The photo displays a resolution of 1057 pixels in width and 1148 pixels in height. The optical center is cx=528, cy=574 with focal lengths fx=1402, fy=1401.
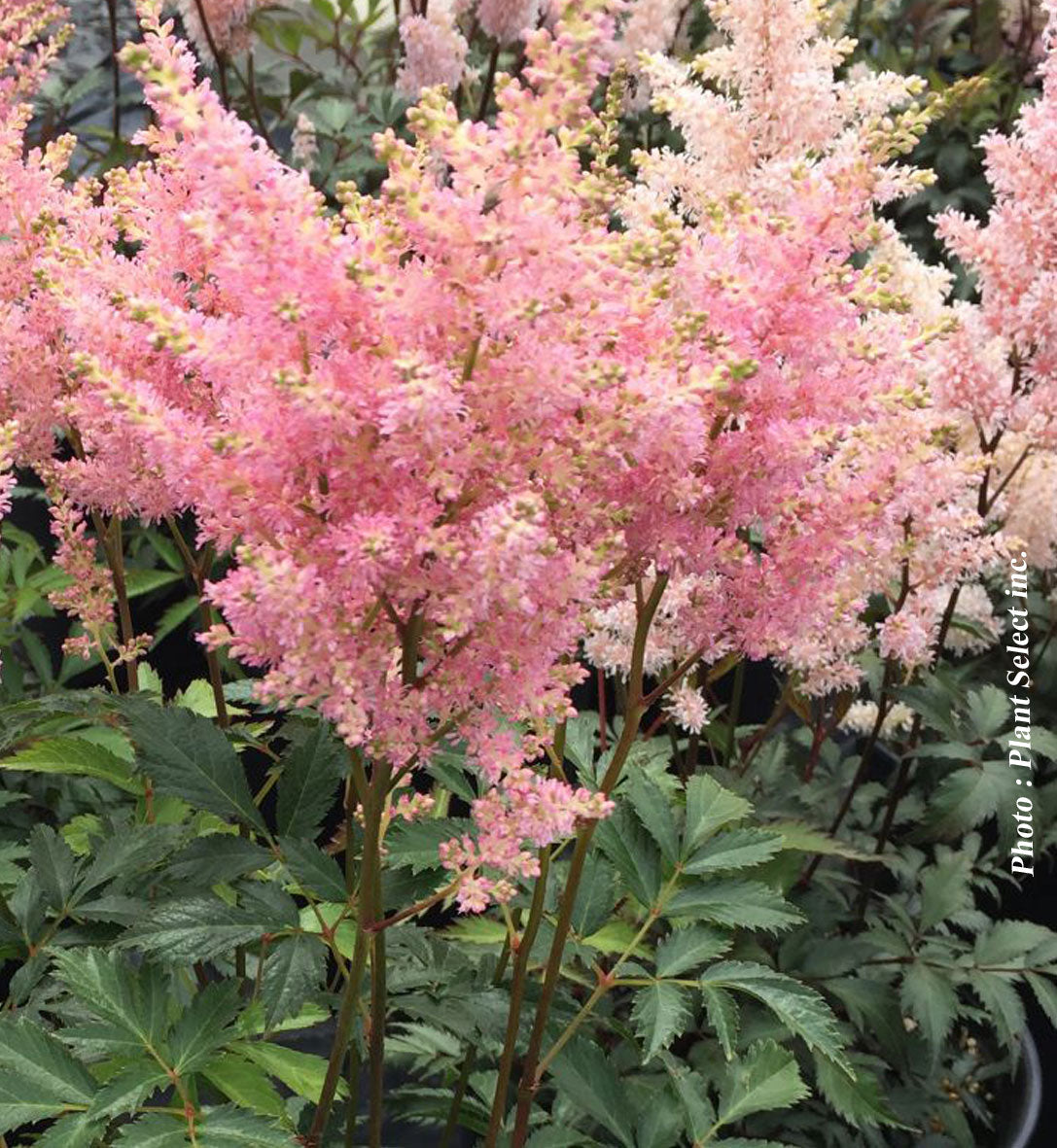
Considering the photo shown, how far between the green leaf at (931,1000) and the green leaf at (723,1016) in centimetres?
46

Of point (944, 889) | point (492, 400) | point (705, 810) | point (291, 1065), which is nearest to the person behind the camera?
point (492, 400)

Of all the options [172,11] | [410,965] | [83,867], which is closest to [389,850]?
[410,965]

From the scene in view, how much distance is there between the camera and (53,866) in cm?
122

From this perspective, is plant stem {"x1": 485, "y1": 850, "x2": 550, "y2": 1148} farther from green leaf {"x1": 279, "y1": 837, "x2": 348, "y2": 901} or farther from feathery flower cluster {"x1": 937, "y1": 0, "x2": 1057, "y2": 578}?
feathery flower cluster {"x1": 937, "y1": 0, "x2": 1057, "y2": 578}

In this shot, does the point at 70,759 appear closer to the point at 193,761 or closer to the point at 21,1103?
the point at 193,761

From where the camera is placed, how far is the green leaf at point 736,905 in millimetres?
1160

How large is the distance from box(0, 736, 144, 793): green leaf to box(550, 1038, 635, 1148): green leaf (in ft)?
1.57

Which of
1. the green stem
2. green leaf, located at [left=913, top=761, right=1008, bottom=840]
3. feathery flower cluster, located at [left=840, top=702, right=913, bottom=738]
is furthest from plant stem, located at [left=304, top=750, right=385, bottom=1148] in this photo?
feathery flower cluster, located at [left=840, top=702, right=913, bottom=738]

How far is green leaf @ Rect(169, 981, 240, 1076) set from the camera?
1.00 m

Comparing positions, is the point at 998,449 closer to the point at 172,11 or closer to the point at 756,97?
the point at 756,97

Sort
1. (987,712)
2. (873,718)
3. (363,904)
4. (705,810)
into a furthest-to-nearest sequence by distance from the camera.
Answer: (873,718), (987,712), (705,810), (363,904)

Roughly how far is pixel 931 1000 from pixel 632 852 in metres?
0.51

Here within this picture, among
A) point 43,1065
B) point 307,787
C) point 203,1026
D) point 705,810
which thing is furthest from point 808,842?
point 43,1065

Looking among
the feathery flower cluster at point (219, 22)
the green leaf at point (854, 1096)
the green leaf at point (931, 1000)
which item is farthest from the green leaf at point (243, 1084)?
the feathery flower cluster at point (219, 22)
